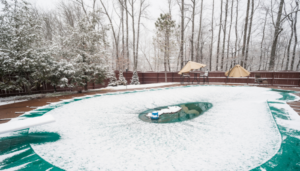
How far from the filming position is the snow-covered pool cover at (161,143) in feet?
5.70

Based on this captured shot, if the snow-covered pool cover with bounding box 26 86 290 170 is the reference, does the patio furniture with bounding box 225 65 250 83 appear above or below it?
above

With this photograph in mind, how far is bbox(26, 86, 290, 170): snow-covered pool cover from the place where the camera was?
1.74 meters

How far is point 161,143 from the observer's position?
87.9 inches

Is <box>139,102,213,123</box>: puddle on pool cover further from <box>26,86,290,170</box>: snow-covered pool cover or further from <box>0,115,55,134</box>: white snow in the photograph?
<box>0,115,55,134</box>: white snow

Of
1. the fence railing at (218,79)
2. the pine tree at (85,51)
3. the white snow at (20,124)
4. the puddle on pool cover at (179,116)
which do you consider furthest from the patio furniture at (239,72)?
the white snow at (20,124)

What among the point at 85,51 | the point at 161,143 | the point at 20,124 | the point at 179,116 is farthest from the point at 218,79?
the point at 20,124

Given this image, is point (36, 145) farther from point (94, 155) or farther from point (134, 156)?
point (134, 156)

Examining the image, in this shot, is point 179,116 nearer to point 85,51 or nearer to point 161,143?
point 161,143

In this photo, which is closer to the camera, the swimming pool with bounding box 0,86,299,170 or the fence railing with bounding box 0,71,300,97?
the swimming pool with bounding box 0,86,299,170

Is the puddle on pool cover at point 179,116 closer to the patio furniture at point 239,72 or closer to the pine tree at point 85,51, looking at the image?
the pine tree at point 85,51

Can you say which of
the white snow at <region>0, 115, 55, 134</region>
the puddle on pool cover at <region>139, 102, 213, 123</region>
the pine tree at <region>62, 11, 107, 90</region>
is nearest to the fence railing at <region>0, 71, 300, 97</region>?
the pine tree at <region>62, 11, 107, 90</region>

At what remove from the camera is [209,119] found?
3.27 m

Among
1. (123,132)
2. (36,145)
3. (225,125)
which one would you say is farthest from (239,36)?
(36,145)

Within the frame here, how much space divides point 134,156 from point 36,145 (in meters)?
1.59
